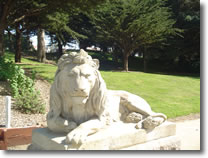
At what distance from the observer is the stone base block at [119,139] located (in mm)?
3129

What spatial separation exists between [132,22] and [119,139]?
19.2 meters

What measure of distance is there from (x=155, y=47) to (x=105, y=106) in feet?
90.0

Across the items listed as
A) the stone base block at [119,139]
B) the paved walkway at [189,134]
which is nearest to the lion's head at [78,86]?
the stone base block at [119,139]

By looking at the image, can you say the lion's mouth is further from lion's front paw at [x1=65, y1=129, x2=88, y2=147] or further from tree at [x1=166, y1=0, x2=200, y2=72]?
tree at [x1=166, y1=0, x2=200, y2=72]

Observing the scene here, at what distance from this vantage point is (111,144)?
3.33 meters

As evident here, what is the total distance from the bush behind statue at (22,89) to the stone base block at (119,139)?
13.0 feet

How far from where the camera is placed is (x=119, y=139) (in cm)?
343

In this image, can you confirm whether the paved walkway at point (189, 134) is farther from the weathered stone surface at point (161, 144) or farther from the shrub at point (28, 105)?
the shrub at point (28, 105)

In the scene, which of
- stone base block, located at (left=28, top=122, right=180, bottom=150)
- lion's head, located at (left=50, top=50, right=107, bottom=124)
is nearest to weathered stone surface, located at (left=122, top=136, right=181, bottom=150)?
stone base block, located at (left=28, top=122, right=180, bottom=150)

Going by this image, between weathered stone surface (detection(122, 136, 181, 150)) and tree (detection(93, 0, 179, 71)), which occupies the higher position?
tree (detection(93, 0, 179, 71))

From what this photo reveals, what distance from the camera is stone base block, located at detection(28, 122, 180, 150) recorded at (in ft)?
10.3

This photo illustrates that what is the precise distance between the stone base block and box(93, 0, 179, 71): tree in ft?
59.2

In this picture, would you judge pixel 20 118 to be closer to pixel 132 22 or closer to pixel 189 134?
pixel 189 134

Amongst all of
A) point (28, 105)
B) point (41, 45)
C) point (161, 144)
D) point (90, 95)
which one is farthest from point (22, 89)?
point (41, 45)
